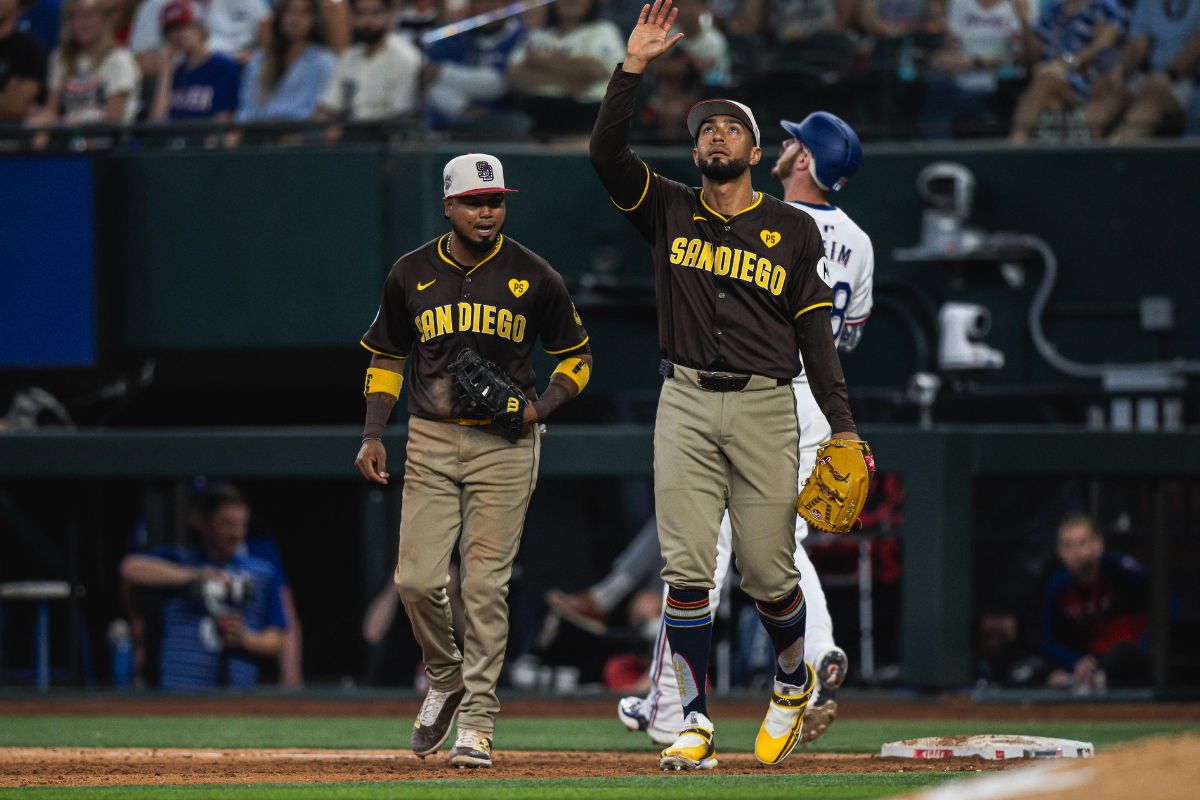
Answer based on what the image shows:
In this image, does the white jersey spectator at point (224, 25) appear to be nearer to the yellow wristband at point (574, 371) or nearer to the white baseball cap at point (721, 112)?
the yellow wristband at point (574, 371)

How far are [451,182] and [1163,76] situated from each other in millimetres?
6080

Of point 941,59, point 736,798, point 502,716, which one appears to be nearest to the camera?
point 736,798

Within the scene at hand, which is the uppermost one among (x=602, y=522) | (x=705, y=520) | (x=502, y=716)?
(x=705, y=520)

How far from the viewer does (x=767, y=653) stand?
10688 mm

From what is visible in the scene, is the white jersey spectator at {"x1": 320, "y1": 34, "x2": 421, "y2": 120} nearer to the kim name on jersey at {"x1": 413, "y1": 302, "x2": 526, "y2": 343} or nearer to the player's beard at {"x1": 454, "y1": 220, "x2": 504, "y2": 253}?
the player's beard at {"x1": 454, "y1": 220, "x2": 504, "y2": 253}

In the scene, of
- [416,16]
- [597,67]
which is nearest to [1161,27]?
[597,67]

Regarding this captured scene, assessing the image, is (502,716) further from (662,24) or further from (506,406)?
(662,24)

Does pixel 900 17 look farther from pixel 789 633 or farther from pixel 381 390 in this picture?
pixel 789 633

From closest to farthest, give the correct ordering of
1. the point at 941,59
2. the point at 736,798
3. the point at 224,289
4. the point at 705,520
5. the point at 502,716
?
the point at 736,798, the point at 705,520, the point at 502,716, the point at 941,59, the point at 224,289

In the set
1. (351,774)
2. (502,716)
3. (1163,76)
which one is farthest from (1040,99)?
(351,774)

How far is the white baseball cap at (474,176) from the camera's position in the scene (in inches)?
237

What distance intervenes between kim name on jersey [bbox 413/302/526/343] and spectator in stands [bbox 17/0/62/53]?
22.7 ft

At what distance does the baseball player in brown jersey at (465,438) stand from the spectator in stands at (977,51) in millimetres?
5128

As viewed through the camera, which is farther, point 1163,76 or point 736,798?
point 1163,76
